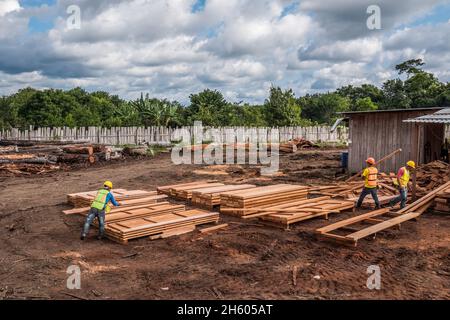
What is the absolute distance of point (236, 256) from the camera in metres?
8.30

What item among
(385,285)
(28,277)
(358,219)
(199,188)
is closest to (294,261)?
(385,285)

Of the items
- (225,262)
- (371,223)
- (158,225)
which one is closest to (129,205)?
(158,225)

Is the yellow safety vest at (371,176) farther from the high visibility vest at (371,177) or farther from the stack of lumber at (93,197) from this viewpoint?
the stack of lumber at (93,197)

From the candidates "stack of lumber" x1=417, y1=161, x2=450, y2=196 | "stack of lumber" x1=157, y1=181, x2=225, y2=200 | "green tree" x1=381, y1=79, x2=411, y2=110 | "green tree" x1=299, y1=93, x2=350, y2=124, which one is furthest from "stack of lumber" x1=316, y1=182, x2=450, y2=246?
"green tree" x1=299, y1=93, x2=350, y2=124

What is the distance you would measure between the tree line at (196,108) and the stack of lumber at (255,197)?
81.5 feet

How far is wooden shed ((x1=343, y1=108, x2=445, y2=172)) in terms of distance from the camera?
1695 cm

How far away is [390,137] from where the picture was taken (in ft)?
57.9

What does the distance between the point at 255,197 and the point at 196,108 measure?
1220 inches

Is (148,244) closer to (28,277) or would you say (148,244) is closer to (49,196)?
(28,277)

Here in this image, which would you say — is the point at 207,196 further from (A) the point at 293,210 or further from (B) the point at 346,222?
(B) the point at 346,222

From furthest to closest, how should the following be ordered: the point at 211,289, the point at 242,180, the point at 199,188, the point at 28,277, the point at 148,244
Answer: the point at 242,180, the point at 199,188, the point at 148,244, the point at 28,277, the point at 211,289

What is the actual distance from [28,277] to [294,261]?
4782mm

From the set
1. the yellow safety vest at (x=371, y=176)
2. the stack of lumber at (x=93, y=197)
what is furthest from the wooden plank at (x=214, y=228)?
the yellow safety vest at (x=371, y=176)

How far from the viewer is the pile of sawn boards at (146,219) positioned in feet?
30.9
